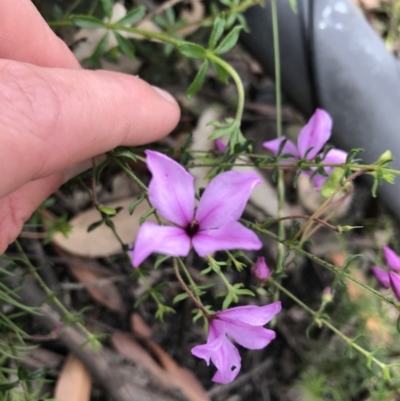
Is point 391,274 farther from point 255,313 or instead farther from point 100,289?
point 100,289

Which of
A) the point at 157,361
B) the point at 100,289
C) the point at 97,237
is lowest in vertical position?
the point at 157,361

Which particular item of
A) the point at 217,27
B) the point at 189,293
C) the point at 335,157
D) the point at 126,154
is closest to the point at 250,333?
the point at 189,293

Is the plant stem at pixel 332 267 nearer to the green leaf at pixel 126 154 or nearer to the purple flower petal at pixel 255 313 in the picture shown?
the purple flower petal at pixel 255 313

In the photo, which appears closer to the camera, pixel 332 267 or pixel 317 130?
pixel 332 267

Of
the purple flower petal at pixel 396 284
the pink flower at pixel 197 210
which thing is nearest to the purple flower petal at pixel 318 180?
the purple flower petal at pixel 396 284

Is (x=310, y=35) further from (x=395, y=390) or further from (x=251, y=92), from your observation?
(x=395, y=390)

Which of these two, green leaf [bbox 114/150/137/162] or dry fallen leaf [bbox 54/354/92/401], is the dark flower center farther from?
dry fallen leaf [bbox 54/354/92/401]

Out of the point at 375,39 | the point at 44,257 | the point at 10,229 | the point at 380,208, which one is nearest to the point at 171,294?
the point at 44,257
